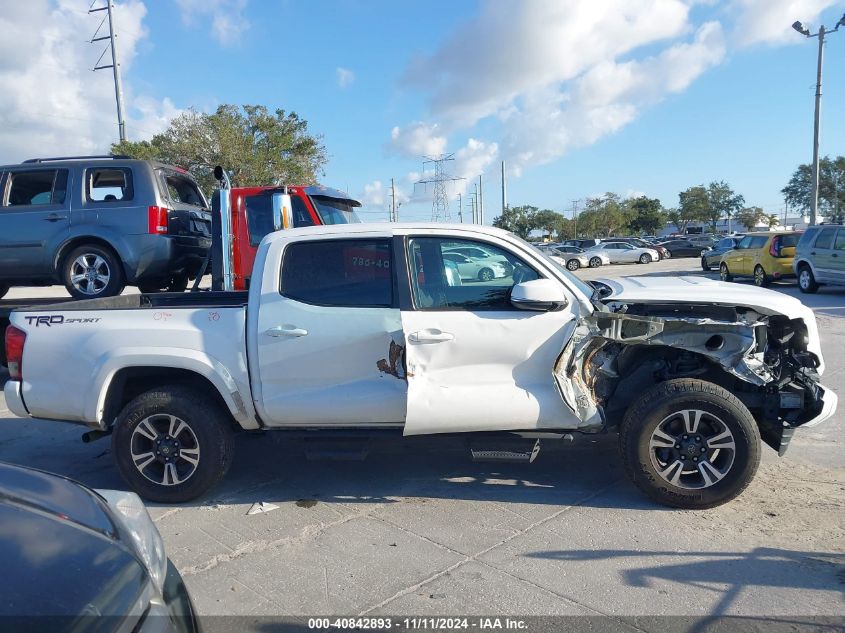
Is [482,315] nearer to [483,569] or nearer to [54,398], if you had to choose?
[483,569]

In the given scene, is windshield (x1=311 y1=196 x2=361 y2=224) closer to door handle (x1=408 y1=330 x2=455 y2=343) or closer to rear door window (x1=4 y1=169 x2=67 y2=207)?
rear door window (x1=4 y1=169 x2=67 y2=207)

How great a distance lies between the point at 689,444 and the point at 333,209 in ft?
19.9

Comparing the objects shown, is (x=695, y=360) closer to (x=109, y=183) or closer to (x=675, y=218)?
(x=109, y=183)

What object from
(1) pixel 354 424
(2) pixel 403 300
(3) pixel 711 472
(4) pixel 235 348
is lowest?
(3) pixel 711 472

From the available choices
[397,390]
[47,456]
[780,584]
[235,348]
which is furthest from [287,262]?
[780,584]

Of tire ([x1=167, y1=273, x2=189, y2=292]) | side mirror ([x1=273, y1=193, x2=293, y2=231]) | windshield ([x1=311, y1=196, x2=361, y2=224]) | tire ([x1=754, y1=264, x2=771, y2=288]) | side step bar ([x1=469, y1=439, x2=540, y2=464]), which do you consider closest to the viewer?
side step bar ([x1=469, y1=439, x2=540, y2=464])

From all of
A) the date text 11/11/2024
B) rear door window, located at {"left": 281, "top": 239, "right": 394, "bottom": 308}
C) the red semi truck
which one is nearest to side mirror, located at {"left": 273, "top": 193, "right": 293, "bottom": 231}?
the red semi truck

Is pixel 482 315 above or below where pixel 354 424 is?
above

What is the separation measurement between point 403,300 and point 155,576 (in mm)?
2362

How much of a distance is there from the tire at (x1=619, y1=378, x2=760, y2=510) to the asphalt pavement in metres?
0.15

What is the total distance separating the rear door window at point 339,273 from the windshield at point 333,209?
419cm

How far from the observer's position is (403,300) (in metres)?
4.19

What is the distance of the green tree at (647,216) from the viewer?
269ft

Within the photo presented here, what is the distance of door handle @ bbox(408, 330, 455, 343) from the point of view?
4.07m
